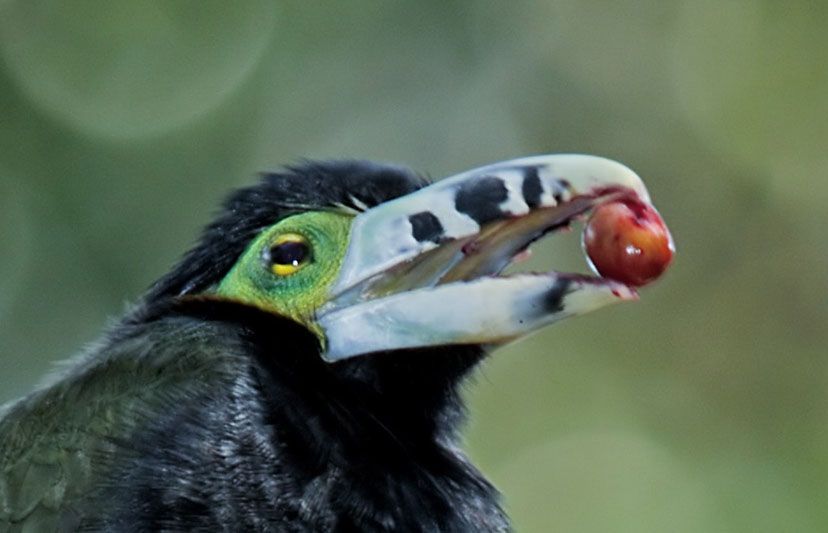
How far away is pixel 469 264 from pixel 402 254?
11 centimetres

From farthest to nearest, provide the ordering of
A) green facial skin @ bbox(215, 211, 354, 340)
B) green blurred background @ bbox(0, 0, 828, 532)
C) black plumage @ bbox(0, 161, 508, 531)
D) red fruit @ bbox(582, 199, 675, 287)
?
green blurred background @ bbox(0, 0, 828, 532) → green facial skin @ bbox(215, 211, 354, 340) → red fruit @ bbox(582, 199, 675, 287) → black plumage @ bbox(0, 161, 508, 531)

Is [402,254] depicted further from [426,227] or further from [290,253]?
[290,253]

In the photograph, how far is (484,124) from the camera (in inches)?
286

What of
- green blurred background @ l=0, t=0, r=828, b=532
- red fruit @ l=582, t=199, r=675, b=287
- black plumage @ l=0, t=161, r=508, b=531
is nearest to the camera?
black plumage @ l=0, t=161, r=508, b=531

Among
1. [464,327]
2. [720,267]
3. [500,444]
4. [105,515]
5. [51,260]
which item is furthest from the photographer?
[720,267]

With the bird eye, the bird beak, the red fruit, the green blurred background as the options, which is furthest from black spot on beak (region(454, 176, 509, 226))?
the green blurred background

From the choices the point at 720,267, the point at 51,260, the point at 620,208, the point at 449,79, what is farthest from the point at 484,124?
the point at 620,208

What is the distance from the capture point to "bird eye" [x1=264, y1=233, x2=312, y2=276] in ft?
9.49

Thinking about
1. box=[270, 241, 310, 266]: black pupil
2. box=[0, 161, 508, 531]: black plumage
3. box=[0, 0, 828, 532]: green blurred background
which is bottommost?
box=[0, 0, 828, 532]: green blurred background

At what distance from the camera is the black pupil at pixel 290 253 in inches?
114

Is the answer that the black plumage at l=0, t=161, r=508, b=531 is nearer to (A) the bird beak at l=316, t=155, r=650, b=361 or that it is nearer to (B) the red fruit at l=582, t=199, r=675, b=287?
(A) the bird beak at l=316, t=155, r=650, b=361

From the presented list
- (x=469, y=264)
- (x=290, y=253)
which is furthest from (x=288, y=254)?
(x=469, y=264)

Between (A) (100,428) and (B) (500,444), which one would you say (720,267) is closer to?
(B) (500,444)

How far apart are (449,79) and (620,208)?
15.2 ft
